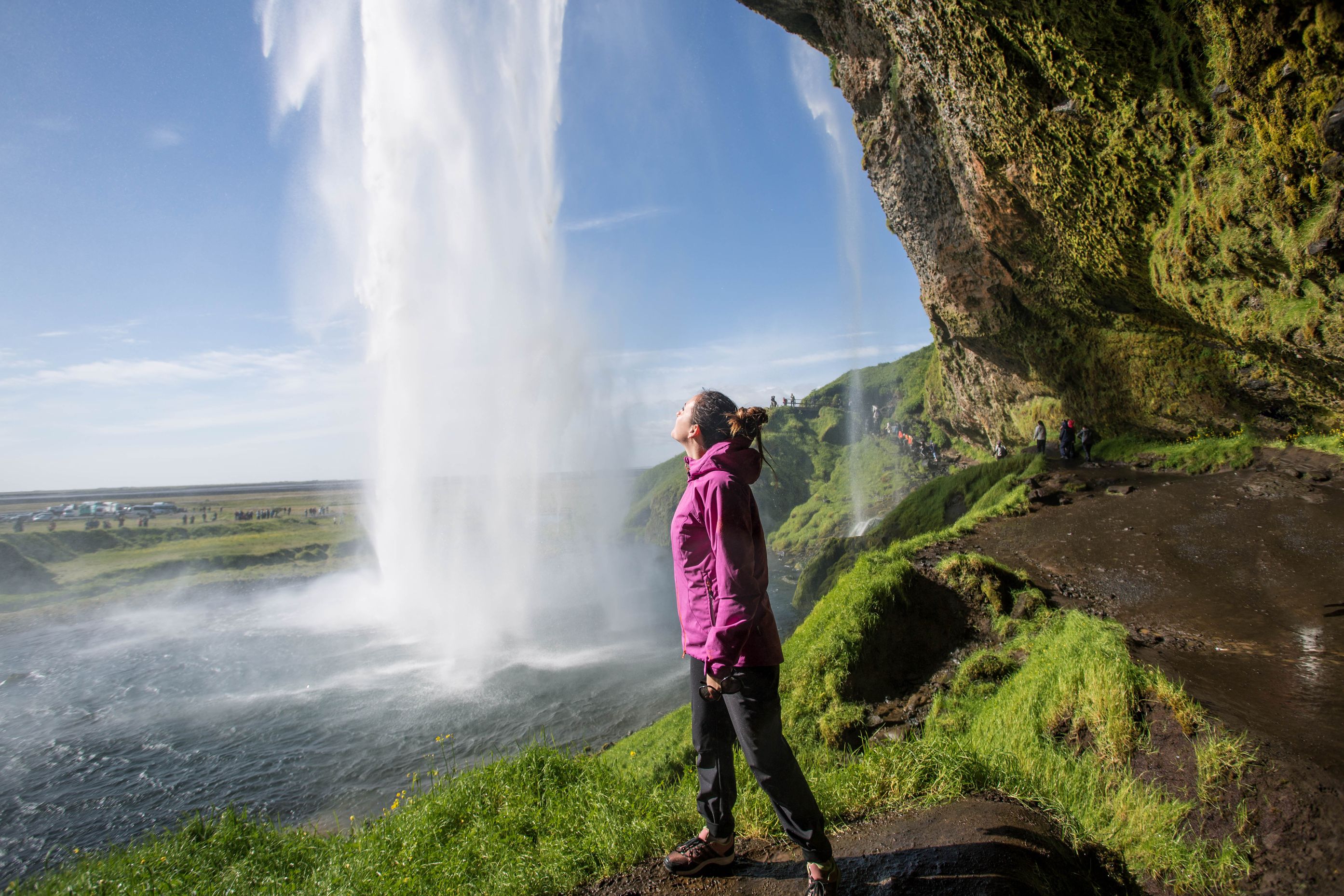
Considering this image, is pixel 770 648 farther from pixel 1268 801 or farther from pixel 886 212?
pixel 886 212

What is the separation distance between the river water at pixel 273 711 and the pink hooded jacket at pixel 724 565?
26.1 ft

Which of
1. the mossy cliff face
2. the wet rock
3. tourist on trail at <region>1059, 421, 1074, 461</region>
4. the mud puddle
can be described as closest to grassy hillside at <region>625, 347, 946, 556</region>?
tourist on trail at <region>1059, 421, 1074, 461</region>

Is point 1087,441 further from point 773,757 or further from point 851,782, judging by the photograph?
point 773,757

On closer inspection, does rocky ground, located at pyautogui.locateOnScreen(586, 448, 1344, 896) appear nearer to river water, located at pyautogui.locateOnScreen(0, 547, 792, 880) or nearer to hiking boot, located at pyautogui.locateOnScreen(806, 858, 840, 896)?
hiking boot, located at pyautogui.locateOnScreen(806, 858, 840, 896)

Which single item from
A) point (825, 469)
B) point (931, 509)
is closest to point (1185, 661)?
point (931, 509)

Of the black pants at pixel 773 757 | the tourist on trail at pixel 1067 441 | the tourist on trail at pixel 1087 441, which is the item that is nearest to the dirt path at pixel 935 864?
the black pants at pixel 773 757

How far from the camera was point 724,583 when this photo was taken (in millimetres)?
2916

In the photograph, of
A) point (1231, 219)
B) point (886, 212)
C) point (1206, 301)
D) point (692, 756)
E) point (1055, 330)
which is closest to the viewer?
point (692, 756)

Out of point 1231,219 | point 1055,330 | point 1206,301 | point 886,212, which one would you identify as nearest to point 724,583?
point 1231,219

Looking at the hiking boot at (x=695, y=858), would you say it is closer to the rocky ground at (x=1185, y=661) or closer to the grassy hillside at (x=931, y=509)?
the rocky ground at (x=1185, y=661)

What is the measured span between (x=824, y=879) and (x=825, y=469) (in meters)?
45.6

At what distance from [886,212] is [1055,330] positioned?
6.31 metres

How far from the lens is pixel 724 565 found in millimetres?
2928

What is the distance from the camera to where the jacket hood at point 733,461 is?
10.2 ft
